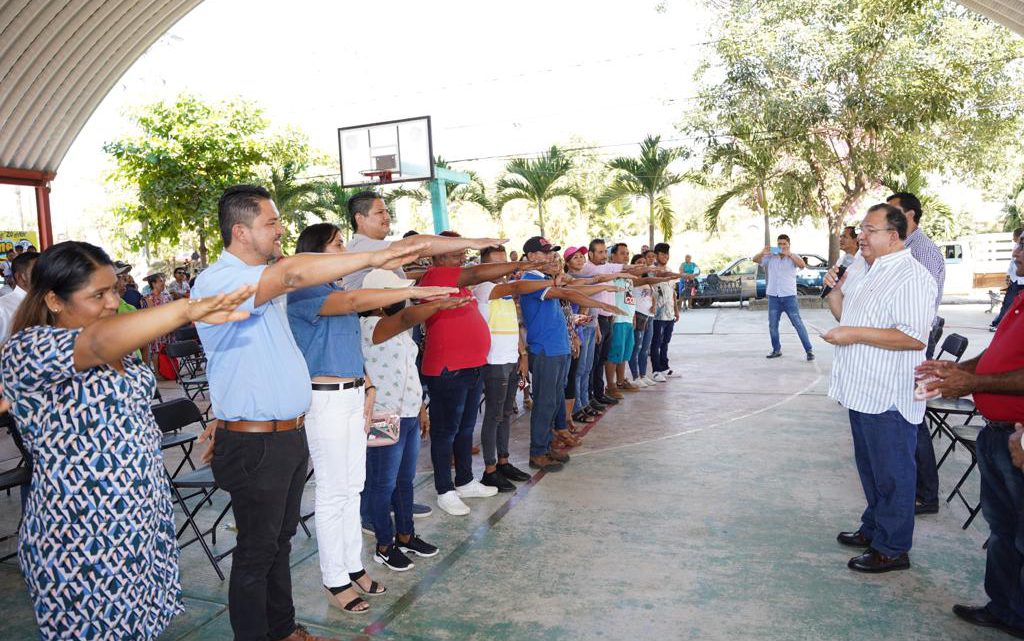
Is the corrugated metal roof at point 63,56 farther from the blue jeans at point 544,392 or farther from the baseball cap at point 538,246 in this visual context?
the blue jeans at point 544,392

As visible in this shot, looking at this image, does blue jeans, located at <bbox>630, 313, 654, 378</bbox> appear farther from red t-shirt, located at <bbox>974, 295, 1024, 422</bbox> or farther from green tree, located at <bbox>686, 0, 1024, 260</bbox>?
green tree, located at <bbox>686, 0, 1024, 260</bbox>

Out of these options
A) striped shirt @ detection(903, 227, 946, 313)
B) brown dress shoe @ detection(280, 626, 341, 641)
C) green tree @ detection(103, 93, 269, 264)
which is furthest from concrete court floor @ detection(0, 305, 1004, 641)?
green tree @ detection(103, 93, 269, 264)

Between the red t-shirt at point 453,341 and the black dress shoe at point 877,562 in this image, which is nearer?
the black dress shoe at point 877,562

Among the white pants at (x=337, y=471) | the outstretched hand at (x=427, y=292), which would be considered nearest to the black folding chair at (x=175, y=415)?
the white pants at (x=337, y=471)

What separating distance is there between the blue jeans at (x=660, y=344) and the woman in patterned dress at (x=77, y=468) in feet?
25.1

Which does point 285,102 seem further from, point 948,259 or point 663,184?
point 948,259

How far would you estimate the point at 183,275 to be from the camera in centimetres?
1498

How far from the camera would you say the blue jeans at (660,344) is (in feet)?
30.3

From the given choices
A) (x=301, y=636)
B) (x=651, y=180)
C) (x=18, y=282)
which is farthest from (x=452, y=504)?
(x=651, y=180)

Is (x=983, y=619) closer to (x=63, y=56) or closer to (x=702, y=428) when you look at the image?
(x=702, y=428)

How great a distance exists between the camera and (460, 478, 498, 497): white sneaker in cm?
475

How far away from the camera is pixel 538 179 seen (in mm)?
20891

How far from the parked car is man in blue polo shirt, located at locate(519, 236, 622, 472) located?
1572 cm

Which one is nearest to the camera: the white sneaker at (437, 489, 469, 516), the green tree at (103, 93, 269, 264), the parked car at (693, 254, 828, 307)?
the white sneaker at (437, 489, 469, 516)
